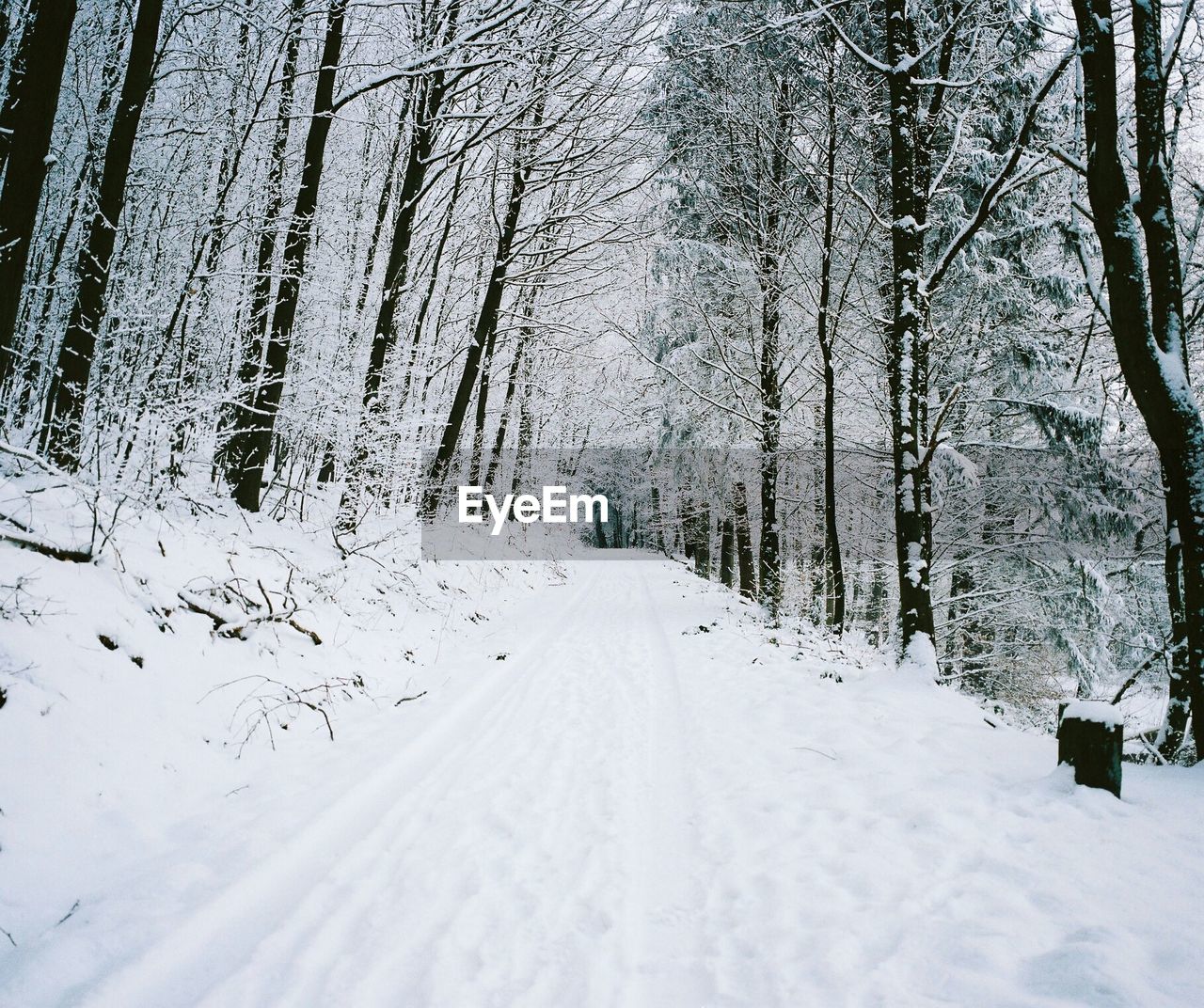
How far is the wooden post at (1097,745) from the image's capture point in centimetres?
349

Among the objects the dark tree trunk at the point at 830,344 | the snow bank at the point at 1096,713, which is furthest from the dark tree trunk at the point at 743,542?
the snow bank at the point at 1096,713

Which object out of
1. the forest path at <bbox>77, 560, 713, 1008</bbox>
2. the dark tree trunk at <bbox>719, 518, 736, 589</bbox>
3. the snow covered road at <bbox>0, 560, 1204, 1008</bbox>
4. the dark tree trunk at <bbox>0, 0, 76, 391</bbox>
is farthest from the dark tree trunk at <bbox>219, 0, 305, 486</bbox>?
the dark tree trunk at <bbox>719, 518, 736, 589</bbox>

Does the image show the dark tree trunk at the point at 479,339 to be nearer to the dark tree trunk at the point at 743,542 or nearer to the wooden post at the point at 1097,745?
the dark tree trunk at the point at 743,542

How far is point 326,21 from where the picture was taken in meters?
8.92

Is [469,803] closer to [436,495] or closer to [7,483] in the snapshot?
[7,483]

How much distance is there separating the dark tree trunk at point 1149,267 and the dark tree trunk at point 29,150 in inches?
310

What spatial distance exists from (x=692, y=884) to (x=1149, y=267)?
539 centimetres

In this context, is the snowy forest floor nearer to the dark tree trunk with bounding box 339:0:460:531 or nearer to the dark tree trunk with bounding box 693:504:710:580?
the dark tree trunk with bounding box 339:0:460:531

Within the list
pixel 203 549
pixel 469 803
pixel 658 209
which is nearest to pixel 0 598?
pixel 203 549

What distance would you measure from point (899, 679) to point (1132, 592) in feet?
26.7

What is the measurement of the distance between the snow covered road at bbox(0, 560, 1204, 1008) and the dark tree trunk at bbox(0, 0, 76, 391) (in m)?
4.58

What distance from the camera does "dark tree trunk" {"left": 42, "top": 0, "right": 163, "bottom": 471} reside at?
604 cm

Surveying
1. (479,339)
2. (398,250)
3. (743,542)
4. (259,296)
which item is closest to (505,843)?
(259,296)

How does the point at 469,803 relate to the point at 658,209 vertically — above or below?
below
